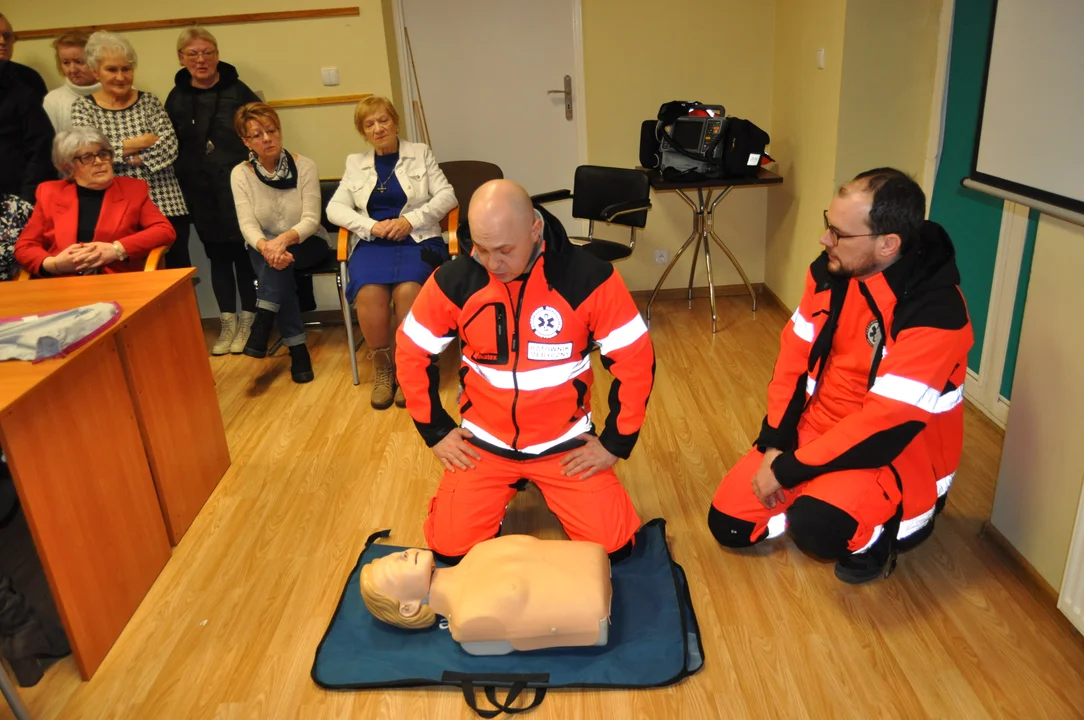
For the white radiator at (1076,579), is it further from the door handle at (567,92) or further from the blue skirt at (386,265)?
the door handle at (567,92)

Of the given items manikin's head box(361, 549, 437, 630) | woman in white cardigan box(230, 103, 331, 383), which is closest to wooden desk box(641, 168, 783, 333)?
woman in white cardigan box(230, 103, 331, 383)

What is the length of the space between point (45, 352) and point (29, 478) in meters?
0.32

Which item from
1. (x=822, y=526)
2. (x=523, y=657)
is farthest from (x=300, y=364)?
(x=822, y=526)

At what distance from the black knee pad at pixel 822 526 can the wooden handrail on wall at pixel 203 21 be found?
3245mm

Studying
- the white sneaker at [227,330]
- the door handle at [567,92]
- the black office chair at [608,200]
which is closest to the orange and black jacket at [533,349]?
the black office chair at [608,200]

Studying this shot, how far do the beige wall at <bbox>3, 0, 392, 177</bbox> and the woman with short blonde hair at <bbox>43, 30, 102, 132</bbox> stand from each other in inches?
12.8

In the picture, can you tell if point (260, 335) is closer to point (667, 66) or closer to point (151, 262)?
point (151, 262)

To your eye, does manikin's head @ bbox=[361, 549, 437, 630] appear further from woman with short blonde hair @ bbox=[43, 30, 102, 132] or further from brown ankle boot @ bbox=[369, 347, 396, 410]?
woman with short blonde hair @ bbox=[43, 30, 102, 132]

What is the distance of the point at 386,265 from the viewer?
352 centimetres

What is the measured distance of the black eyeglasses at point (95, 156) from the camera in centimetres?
296

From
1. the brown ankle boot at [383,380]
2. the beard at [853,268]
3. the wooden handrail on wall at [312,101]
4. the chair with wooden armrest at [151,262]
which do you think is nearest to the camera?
the beard at [853,268]

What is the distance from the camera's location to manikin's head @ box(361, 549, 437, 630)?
1977 millimetres

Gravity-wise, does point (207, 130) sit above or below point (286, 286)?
above

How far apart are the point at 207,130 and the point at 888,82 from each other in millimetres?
3058
